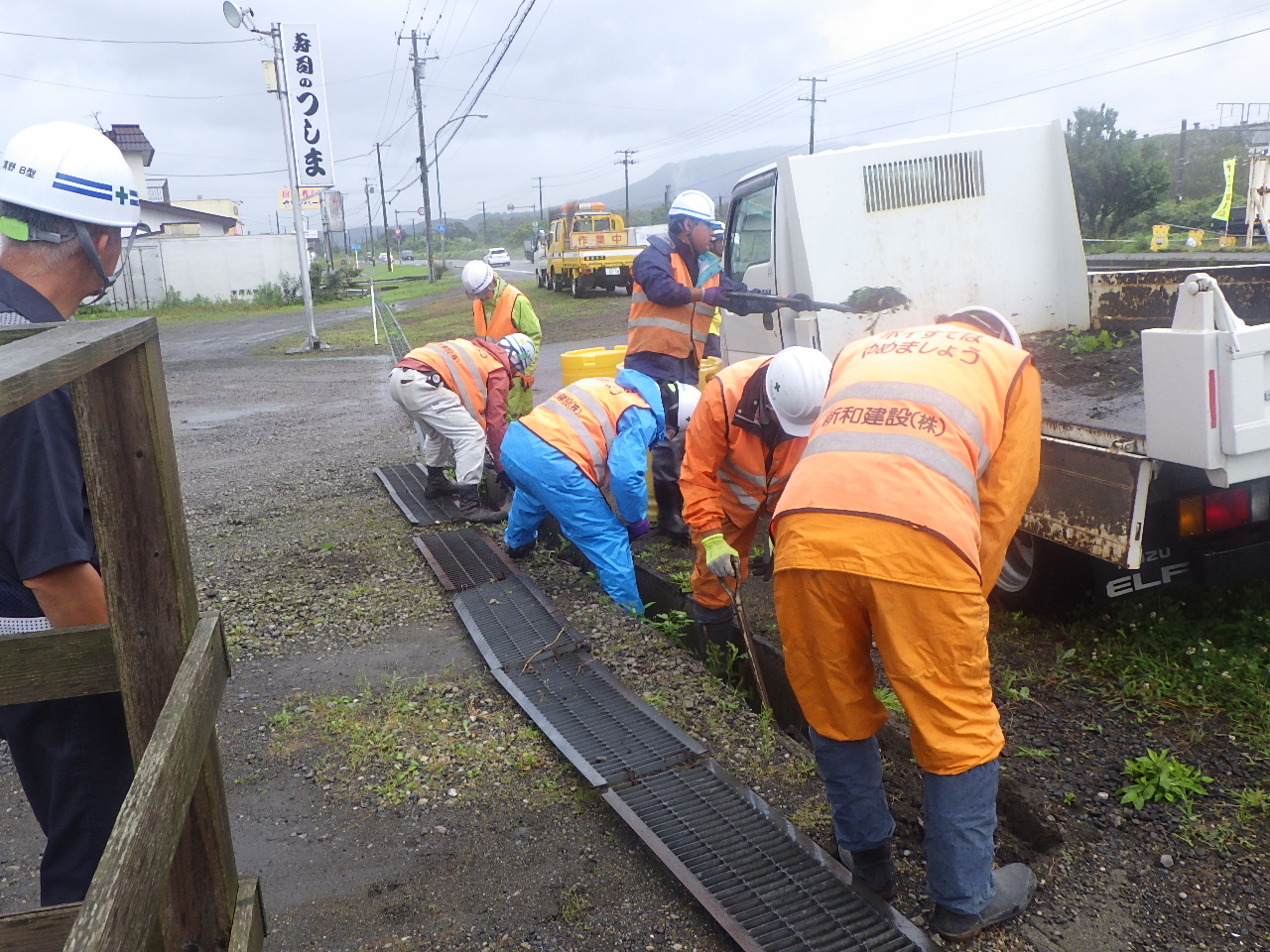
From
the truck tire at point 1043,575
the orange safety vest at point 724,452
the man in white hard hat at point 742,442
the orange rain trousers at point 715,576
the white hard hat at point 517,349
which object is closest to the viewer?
the man in white hard hat at point 742,442

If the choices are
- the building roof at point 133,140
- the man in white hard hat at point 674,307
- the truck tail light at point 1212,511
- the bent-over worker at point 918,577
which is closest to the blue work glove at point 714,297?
the man in white hard hat at point 674,307

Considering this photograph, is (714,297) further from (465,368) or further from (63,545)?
(63,545)

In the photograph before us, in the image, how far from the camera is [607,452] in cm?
506

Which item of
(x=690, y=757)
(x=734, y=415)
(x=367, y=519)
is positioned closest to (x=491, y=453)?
(x=367, y=519)

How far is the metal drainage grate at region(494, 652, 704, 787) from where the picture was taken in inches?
135

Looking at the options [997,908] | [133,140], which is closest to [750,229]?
[997,908]

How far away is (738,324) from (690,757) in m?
3.79

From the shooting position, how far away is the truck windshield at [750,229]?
19.4 feet

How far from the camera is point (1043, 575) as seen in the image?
13.9ft

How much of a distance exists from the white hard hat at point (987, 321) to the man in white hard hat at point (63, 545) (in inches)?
91.0

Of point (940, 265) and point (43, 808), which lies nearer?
point (43, 808)

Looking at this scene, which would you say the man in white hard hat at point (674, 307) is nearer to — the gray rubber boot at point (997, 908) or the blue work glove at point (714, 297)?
the blue work glove at point (714, 297)

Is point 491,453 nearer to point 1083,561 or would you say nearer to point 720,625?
point 720,625

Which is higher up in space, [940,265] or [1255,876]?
[940,265]
